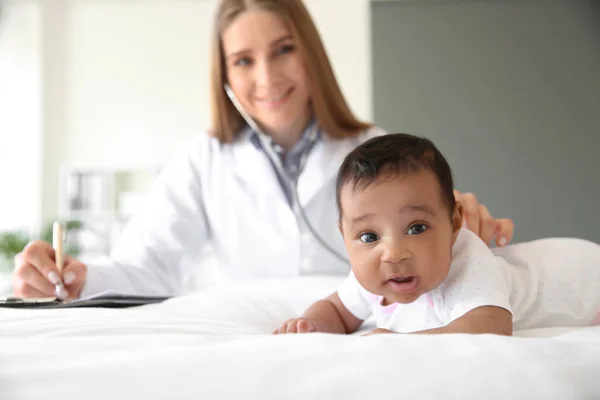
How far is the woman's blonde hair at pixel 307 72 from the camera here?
52.3 inches

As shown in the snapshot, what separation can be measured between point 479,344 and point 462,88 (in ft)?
7.08

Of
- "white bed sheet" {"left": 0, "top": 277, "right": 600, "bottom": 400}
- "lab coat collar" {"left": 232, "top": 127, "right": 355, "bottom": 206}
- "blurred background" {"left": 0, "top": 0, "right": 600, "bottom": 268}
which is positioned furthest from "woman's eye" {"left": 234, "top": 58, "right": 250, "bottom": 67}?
"blurred background" {"left": 0, "top": 0, "right": 600, "bottom": 268}

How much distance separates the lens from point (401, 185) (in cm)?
66

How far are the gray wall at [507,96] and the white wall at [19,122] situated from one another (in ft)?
11.8

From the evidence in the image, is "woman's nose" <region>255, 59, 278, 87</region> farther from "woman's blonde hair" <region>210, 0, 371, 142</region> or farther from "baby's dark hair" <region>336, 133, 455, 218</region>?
"baby's dark hair" <region>336, 133, 455, 218</region>

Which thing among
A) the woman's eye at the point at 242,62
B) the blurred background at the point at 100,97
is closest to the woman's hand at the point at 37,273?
the woman's eye at the point at 242,62

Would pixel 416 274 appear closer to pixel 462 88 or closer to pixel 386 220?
pixel 386 220

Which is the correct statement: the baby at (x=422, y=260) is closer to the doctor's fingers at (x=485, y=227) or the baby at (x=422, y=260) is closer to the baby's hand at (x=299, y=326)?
the baby's hand at (x=299, y=326)

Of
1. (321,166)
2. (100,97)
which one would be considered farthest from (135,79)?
(321,166)

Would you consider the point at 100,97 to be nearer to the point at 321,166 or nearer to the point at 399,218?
the point at 321,166

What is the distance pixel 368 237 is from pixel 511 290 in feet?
0.80

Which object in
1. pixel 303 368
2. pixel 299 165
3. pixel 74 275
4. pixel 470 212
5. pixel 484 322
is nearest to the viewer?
pixel 303 368

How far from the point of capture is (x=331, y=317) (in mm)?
818

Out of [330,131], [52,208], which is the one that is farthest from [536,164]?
[52,208]
